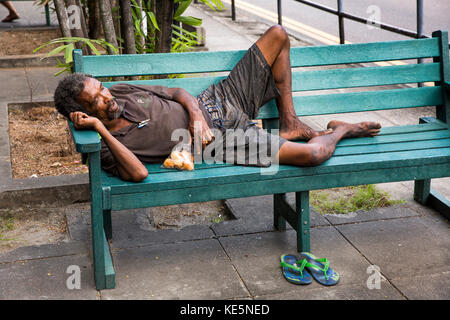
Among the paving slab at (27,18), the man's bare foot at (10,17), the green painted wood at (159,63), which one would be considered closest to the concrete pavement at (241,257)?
the green painted wood at (159,63)

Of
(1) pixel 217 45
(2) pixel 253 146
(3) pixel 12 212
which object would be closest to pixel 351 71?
(2) pixel 253 146

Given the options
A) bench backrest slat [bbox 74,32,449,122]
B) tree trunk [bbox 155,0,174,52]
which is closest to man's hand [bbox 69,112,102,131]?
bench backrest slat [bbox 74,32,449,122]

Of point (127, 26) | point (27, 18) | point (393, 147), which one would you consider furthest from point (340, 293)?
point (27, 18)

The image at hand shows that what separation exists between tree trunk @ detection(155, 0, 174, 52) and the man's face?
135cm

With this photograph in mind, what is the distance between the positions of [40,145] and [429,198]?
122 inches

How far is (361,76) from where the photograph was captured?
4055 millimetres

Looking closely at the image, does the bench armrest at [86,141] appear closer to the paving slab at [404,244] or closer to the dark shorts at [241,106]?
the dark shorts at [241,106]

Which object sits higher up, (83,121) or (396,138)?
(83,121)

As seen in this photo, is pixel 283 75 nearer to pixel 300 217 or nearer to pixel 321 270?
pixel 300 217

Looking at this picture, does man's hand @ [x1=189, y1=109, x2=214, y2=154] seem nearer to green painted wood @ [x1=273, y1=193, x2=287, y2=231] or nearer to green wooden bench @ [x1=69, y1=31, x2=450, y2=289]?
green wooden bench @ [x1=69, y1=31, x2=450, y2=289]

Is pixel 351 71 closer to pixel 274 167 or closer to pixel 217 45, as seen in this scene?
pixel 274 167

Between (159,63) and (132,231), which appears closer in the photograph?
(159,63)

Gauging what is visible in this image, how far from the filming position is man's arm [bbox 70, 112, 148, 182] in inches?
122
